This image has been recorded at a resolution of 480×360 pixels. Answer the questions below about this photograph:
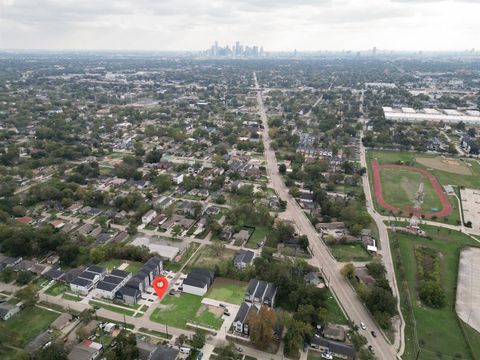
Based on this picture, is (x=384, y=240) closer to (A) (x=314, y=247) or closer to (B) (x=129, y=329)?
(A) (x=314, y=247)

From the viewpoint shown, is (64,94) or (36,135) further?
(64,94)

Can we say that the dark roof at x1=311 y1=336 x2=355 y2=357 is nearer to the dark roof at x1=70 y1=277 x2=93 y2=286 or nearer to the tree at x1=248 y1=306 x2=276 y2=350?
the tree at x1=248 y1=306 x2=276 y2=350

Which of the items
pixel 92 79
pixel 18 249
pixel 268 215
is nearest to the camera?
pixel 18 249

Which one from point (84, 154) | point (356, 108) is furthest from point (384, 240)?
point (356, 108)

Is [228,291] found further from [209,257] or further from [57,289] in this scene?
[57,289]

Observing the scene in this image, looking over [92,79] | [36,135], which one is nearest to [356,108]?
[36,135]

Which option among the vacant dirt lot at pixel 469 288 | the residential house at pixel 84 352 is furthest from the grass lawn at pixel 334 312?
the residential house at pixel 84 352

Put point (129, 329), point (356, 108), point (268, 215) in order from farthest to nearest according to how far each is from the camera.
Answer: point (356, 108) → point (268, 215) → point (129, 329)

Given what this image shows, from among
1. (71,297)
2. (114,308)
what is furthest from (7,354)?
(114,308)
